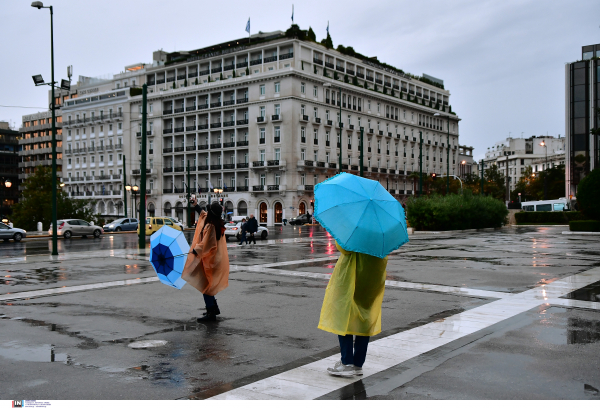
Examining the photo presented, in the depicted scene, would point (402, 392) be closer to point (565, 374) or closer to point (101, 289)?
point (565, 374)

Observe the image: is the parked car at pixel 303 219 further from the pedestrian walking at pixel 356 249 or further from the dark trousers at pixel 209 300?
the pedestrian walking at pixel 356 249

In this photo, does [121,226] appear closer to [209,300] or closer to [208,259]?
[209,300]

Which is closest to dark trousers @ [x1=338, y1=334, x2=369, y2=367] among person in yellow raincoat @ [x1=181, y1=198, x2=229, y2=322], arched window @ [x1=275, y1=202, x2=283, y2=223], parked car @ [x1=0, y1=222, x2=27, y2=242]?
person in yellow raincoat @ [x1=181, y1=198, x2=229, y2=322]

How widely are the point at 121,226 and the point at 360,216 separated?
50.6 metres

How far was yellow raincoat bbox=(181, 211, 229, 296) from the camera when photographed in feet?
26.2

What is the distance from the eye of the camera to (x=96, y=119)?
322 ft

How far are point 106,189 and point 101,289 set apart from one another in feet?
293

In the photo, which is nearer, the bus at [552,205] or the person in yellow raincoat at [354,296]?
the person in yellow raincoat at [354,296]

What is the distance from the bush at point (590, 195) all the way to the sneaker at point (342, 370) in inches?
1328

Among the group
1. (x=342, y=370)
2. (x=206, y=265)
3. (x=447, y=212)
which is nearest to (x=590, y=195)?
(x=447, y=212)

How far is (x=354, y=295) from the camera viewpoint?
17.3ft

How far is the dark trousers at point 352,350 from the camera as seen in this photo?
5.43 meters

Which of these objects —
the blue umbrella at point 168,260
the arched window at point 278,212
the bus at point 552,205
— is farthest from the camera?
the arched window at point 278,212

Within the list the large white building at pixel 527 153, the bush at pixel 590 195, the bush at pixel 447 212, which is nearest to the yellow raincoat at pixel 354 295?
the bush at pixel 590 195
